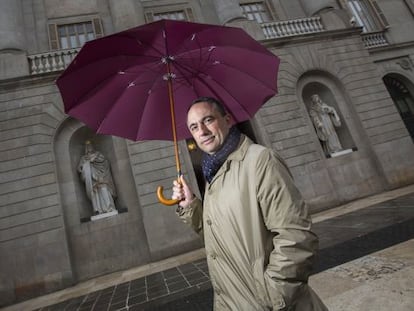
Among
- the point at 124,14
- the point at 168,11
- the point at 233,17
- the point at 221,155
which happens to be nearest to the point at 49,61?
the point at 124,14

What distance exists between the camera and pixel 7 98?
26.8 feet

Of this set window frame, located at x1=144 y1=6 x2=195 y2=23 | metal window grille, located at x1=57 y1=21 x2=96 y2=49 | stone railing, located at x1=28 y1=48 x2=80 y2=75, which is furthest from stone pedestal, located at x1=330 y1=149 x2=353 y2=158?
metal window grille, located at x1=57 y1=21 x2=96 y2=49

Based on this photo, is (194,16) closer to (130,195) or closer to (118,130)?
(130,195)

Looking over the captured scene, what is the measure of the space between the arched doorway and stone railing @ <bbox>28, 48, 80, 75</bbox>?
55.1ft

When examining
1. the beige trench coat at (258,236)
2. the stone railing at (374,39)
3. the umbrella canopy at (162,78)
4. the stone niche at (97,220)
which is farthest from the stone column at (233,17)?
the beige trench coat at (258,236)

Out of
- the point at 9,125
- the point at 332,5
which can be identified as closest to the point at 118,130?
the point at 9,125

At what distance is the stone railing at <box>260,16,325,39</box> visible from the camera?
1088 centimetres

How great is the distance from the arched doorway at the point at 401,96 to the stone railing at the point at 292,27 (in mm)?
6177

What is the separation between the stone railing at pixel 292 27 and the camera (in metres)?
Answer: 10.9

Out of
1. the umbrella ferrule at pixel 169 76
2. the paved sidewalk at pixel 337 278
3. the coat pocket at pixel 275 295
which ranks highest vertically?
the umbrella ferrule at pixel 169 76

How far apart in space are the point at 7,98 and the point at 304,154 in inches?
433

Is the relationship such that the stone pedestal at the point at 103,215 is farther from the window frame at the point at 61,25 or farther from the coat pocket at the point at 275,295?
the coat pocket at the point at 275,295

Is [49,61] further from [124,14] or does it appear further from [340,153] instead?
[340,153]

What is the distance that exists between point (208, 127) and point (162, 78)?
90 centimetres
